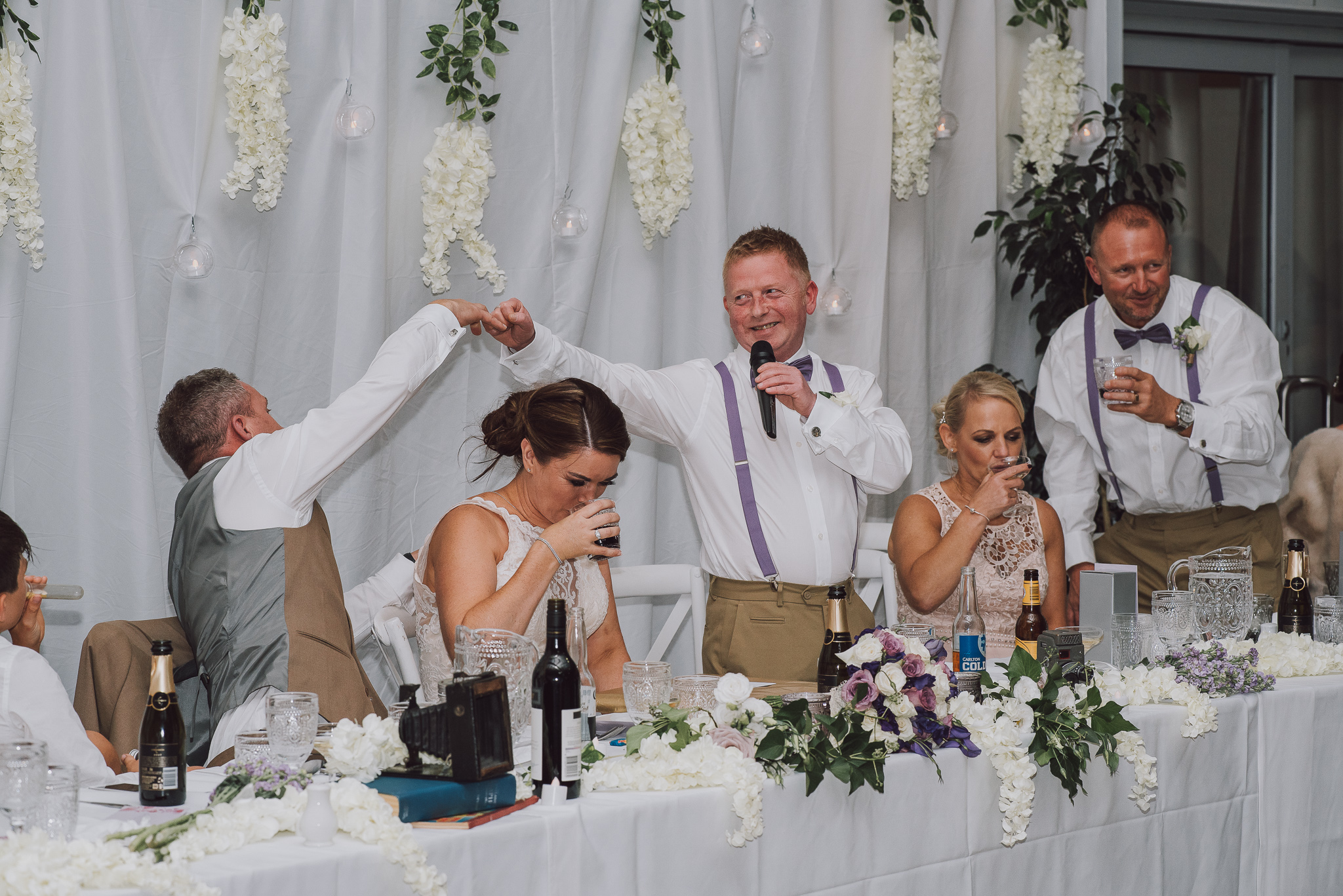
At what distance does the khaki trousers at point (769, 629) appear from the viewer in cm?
312

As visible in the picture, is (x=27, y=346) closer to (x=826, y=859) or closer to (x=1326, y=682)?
(x=826, y=859)

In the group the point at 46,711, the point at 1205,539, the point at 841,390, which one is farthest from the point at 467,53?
the point at 1205,539

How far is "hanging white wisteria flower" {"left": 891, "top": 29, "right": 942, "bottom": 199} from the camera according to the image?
14.7 ft

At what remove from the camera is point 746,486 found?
10.6 feet

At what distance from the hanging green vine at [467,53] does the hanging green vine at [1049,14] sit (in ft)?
6.75

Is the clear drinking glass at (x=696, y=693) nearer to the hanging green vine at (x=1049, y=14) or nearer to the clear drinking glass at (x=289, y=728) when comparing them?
the clear drinking glass at (x=289, y=728)

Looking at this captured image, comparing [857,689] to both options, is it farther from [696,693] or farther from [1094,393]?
[1094,393]

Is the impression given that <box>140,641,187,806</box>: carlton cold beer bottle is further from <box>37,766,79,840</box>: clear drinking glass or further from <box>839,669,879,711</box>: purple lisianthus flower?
<box>839,669,879,711</box>: purple lisianthus flower

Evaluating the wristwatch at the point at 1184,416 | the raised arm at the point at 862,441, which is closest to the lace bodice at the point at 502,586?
the raised arm at the point at 862,441

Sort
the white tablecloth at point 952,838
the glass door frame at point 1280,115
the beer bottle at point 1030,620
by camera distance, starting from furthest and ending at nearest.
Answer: the glass door frame at point 1280,115
the beer bottle at point 1030,620
the white tablecloth at point 952,838

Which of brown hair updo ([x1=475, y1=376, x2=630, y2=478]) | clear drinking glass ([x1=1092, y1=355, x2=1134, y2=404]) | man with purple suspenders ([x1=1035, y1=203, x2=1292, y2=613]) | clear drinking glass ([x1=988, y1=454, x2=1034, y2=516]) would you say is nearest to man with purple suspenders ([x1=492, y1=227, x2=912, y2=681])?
clear drinking glass ([x1=988, y1=454, x2=1034, y2=516])

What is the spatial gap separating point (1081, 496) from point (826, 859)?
2101 mm

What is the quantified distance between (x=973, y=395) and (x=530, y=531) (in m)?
1.35

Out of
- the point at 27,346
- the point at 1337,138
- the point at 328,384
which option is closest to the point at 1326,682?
the point at 328,384
